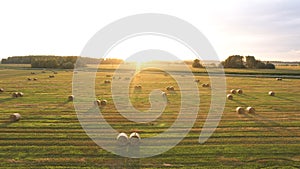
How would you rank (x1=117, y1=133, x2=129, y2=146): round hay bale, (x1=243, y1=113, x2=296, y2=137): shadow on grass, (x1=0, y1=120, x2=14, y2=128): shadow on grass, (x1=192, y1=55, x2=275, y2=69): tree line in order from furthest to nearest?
1. (x1=192, y1=55, x2=275, y2=69): tree line
2. (x1=0, y1=120, x2=14, y2=128): shadow on grass
3. (x1=243, y1=113, x2=296, y2=137): shadow on grass
4. (x1=117, y1=133, x2=129, y2=146): round hay bale

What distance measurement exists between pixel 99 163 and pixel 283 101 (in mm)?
23871

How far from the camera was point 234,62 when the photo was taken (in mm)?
125062

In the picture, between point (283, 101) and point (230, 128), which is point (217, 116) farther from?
point (283, 101)

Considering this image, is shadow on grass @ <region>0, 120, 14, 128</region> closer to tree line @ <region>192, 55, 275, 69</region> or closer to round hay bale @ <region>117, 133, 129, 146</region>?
round hay bale @ <region>117, 133, 129, 146</region>

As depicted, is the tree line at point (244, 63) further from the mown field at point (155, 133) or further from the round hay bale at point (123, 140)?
the round hay bale at point (123, 140)

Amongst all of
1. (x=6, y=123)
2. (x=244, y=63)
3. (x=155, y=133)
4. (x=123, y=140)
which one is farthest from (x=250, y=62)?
(x=123, y=140)

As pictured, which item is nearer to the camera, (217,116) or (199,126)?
(199,126)

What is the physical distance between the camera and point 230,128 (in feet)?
63.2

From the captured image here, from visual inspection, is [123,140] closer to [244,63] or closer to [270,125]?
[270,125]

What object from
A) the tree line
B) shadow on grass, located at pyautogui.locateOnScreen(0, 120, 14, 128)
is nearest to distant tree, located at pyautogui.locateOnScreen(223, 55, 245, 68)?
the tree line

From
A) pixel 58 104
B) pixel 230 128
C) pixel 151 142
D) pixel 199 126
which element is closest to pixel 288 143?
pixel 230 128

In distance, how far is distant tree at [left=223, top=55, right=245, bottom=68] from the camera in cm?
12412

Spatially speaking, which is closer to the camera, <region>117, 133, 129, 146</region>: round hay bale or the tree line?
<region>117, 133, 129, 146</region>: round hay bale

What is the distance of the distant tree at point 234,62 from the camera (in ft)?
407
